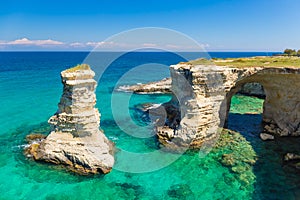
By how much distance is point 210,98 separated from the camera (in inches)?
771

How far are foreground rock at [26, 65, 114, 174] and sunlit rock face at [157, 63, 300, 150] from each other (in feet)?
19.5

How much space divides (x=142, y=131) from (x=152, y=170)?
7044 mm

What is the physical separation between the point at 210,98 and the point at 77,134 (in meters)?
10.5

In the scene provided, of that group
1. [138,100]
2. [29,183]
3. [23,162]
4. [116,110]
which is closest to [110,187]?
[29,183]

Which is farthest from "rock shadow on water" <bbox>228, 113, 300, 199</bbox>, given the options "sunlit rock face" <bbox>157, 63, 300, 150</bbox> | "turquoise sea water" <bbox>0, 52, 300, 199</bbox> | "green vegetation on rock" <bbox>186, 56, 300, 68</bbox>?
"green vegetation on rock" <bbox>186, 56, 300, 68</bbox>

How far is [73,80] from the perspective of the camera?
16.0 meters

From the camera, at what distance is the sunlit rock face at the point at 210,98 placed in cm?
1898

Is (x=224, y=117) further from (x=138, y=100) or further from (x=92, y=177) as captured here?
(x=138, y=100)

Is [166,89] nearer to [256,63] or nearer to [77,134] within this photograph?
[256,63]

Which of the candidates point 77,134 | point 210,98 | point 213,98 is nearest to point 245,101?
point 213,98

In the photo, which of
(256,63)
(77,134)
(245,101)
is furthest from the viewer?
(245,101)

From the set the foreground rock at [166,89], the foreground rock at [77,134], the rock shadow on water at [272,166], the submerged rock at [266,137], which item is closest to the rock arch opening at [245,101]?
the foreground rock at [166,89]

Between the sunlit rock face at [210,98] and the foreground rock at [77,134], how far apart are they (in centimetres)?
A: 595

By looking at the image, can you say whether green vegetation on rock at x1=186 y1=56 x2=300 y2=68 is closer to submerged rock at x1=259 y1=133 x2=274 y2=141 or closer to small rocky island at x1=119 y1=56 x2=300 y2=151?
small rocky island at x1=119 y1=56 x2=300 y2=151
